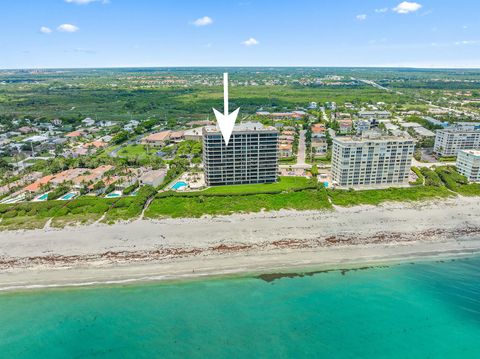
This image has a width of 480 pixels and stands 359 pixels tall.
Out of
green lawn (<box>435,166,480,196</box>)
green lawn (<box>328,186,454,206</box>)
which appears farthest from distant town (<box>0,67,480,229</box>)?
green lawn (<box>328,186,454,206</box>)

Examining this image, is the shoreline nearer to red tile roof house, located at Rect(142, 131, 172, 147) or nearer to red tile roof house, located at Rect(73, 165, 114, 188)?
red tile roof house, located at Rect(73, 165, 114, 188)

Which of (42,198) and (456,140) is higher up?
(456,140)

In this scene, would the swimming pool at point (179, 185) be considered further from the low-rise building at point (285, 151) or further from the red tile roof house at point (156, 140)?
the red tile roof house at point (156, 140)

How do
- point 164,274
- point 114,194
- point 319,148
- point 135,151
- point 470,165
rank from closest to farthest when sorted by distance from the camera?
1. point 164,274
2. point 114,194
3. point 470,165
4. point 319,148
5. point 135,151

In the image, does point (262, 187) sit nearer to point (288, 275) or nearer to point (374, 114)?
point (288, 275)

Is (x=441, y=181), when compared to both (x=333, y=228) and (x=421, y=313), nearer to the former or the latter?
(x=333, y=228)

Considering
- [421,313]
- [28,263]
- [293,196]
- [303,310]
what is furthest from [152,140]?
[421,313]

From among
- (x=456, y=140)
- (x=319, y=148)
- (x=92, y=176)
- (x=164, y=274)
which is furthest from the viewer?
(x=319, y=148)

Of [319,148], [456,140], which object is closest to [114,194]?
[319,148]
